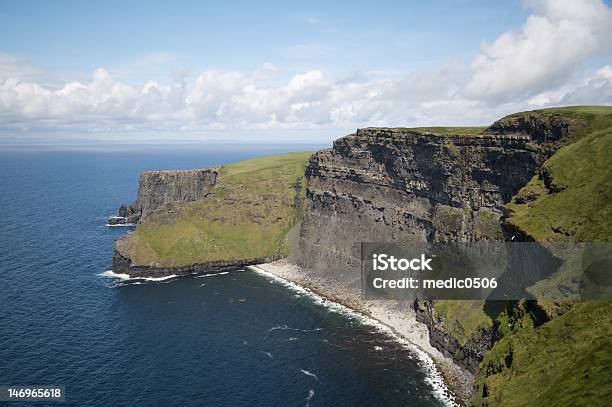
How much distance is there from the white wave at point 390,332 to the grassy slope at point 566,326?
11.7 meters

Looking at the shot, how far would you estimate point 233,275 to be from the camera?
529 feet

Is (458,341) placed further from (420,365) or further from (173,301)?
(173,301)

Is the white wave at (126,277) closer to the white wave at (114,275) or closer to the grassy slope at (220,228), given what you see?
the white wave at (114,275)

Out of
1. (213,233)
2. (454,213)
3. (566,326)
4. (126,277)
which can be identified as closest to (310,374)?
(566,326)

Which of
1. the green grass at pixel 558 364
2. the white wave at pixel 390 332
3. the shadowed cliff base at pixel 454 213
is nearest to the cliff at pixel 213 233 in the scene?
the shadowed cliff base at pixel 454 213

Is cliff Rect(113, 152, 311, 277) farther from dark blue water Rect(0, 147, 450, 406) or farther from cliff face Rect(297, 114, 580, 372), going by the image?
cliff face Rect(297, 114, 580, 372)

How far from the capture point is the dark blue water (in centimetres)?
8850

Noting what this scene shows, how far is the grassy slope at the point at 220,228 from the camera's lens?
166750 millimetres

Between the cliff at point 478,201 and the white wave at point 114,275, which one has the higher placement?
the cliff at point 478,201

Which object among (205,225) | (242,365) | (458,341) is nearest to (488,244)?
(458,341)

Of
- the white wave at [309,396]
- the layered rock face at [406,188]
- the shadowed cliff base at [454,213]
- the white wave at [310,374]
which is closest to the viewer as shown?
the shadowed cliff base at [454,213]

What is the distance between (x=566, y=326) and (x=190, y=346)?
251 ft

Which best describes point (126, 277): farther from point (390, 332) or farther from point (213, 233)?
point (390, 332)

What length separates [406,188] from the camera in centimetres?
14388
